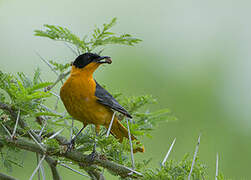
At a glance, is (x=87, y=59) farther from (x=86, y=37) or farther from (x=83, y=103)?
(x=86, y=37)

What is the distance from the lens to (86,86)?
12.5ft

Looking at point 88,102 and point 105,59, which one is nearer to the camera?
point 88,102

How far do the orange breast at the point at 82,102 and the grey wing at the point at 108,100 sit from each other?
7cm

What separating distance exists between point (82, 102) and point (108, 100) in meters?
0.29

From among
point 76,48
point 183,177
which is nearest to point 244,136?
point 76,48

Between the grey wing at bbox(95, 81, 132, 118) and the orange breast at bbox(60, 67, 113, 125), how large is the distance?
7 cm

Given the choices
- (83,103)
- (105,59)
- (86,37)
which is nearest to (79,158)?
(86,37)

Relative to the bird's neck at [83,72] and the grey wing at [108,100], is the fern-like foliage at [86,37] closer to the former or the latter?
the grey wing at [108,100]

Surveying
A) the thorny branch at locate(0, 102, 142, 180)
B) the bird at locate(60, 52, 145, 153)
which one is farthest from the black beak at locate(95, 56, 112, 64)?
the thorny branch at locate(0, 102, 142, 180)

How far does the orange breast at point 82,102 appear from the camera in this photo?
3.59 m

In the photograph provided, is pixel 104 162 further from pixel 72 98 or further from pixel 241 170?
pixel 241 170

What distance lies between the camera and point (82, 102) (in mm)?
3654

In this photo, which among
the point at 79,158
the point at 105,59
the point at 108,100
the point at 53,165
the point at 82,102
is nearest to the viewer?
the point at 79,158

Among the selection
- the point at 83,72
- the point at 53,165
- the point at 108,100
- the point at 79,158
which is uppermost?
the point at 83,72
